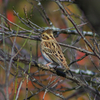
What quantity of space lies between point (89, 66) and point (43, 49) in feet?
10.3

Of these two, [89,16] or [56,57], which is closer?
[89,16]

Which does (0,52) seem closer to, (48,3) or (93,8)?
(93,8)

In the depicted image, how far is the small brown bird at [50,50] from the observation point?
5772 mm

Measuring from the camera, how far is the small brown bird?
5772mm

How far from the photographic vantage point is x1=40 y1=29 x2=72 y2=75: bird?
5.77 m

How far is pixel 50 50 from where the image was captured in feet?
20.1

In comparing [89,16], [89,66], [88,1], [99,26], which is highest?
[88,1]

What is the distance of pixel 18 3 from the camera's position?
12.0 m

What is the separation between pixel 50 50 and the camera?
20.1 ft

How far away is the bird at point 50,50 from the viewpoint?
18.9 feet

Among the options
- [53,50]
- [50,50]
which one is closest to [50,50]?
[50,50]

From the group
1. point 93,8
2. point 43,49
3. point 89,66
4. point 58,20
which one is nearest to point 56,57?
point 43,49

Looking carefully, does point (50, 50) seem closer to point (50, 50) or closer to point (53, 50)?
point (50, 50)

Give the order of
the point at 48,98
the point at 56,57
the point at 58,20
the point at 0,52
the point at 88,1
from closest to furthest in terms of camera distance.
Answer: the point at 88,1 < the point at 0,52 < the point at 56,57 < the point at 48,98 < the point at 58,20
